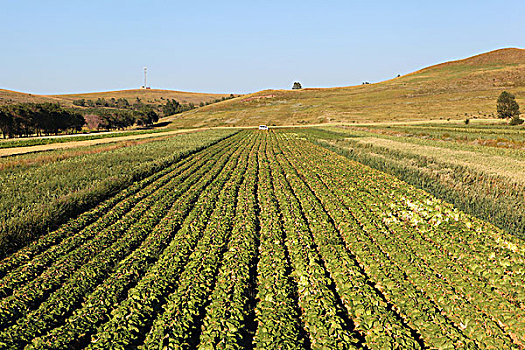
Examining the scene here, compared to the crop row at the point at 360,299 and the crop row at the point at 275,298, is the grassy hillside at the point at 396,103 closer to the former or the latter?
the crop row at the point at 360,299

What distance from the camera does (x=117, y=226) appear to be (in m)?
11.5

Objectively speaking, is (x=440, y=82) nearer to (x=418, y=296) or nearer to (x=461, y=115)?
(x=461, y=115)

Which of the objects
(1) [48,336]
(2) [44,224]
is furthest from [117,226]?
(1) [48,336]

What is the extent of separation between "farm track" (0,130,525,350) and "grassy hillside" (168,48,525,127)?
9031cm

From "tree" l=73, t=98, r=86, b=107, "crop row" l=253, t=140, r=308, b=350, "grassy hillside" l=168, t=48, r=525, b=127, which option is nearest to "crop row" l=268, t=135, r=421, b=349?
"crop row" l=253, t=140, r=308, b=350

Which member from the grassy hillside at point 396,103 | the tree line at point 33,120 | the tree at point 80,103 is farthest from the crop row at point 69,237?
the tree at point 80,103

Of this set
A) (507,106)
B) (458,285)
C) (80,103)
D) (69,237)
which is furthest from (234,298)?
(80,103)

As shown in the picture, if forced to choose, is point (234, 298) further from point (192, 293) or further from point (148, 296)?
point (148, 296)

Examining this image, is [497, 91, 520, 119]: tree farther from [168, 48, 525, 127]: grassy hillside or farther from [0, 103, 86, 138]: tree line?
[0, 103, 86, 138]: tree line

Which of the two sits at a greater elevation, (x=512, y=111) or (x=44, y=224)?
(x=512, y=111)

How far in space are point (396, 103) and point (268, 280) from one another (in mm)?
123939

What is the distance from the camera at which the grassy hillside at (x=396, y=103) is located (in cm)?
9631

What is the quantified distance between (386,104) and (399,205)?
11580 centimetres

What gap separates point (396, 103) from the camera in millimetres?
115062
